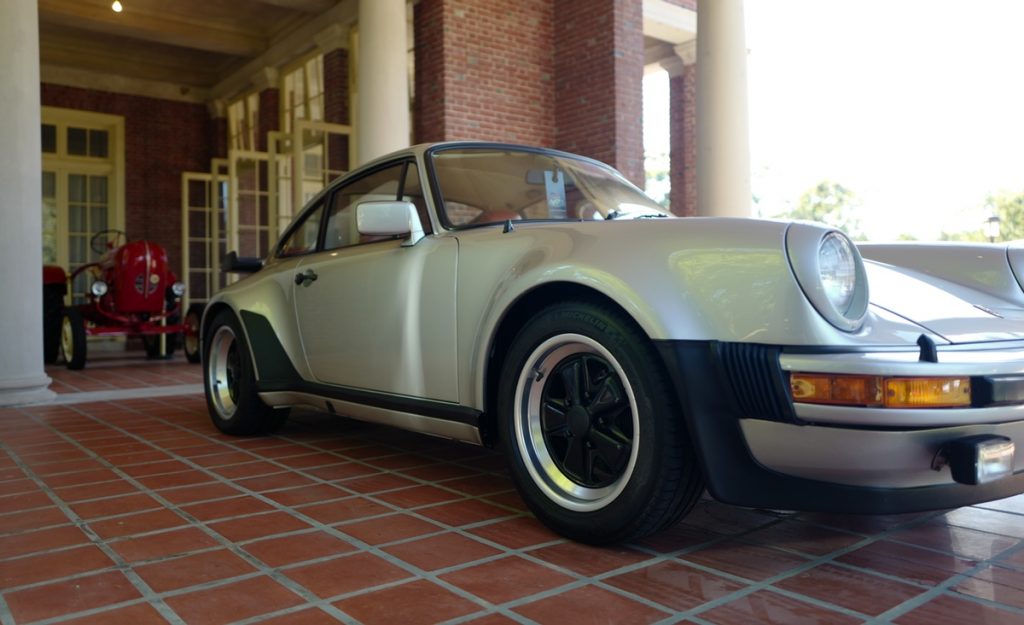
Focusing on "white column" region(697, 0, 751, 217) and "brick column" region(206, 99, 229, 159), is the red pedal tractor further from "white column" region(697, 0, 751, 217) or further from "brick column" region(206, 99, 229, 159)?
"white column" region(697, 0, 751, 217)

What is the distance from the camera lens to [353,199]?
11.4 ft

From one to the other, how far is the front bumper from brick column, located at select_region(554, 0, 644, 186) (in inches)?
305

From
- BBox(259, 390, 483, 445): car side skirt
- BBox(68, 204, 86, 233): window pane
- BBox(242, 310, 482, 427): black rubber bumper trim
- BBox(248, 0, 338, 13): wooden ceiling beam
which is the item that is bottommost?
BBox(259, 390, 483, 445): car side skirt

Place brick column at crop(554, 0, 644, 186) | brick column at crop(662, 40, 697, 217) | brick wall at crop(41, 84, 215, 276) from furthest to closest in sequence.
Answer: brick wall at crop(41, 84, 215, 276) → brick column at crop(662, 40, 697, 217) → brick column at crop(554, 0, 644, 186)

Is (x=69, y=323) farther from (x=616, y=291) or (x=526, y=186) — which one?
(x=616, y=291)

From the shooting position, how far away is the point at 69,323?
27.6 ft

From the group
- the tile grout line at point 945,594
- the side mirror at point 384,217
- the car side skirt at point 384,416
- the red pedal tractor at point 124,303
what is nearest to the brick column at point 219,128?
the red pedal tractor at point 124,303

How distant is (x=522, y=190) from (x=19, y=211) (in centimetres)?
437

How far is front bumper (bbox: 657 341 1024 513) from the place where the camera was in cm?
171

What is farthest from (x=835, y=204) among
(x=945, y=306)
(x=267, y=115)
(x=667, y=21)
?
(x=945, y=306)

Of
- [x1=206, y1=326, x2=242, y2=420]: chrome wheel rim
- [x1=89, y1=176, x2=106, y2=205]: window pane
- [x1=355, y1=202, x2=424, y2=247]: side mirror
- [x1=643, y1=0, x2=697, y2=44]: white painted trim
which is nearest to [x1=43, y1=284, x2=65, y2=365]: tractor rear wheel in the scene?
[x1=89, y1=176, x2=106, y2=205]: window pane

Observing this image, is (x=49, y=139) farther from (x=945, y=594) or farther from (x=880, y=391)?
(x=945, y=594)

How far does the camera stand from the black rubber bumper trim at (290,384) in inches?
107

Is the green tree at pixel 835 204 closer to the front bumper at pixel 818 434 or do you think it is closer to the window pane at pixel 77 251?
the window pane at pixel 77 251
